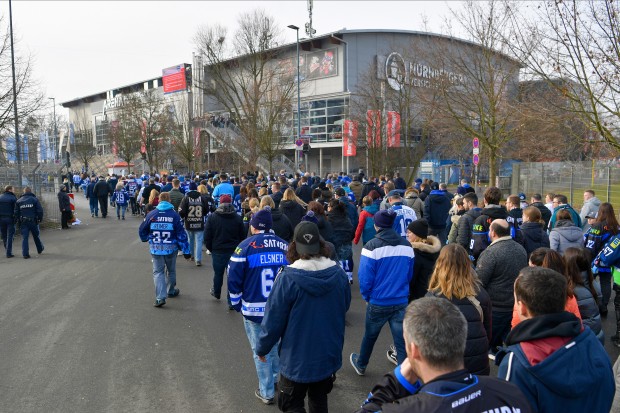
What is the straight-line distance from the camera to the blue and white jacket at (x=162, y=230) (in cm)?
791

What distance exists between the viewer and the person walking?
1745 cm

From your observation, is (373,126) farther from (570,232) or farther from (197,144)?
(570,232)

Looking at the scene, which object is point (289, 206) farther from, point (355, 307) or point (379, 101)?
point (379, 101)

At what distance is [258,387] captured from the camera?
5102 mm

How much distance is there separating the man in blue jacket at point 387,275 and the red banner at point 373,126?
22401 millimetres

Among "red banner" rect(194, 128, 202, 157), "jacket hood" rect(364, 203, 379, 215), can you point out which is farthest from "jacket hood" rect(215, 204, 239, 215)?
"red banner" rect(194, 128, 202, 157)

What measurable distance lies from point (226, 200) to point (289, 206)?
5.81 feet

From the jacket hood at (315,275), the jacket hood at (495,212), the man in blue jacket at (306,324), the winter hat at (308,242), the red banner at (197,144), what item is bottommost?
the man in blue jacket at (306,324)

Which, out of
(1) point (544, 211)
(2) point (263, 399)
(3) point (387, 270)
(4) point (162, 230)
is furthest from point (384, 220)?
(1) point (544, 211)

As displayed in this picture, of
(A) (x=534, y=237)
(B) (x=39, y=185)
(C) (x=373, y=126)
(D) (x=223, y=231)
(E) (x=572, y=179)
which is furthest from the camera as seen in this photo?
(C) (x=373, y=126)

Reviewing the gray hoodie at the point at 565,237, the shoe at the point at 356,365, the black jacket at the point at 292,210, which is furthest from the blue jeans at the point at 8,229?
the gray hoodie at the point at 565,237

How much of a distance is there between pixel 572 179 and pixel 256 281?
59.6 feet

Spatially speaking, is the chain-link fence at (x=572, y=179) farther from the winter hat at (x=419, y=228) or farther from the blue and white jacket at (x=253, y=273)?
the blue and white jacket at (x=253, y=273)

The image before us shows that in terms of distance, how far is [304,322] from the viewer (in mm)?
3582
